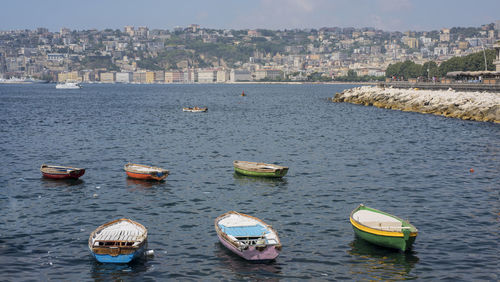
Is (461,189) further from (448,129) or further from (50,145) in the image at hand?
(50,145)

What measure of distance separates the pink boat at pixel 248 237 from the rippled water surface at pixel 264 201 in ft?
1.31

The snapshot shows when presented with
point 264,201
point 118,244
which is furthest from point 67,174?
point 118,244

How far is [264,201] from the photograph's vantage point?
27938mm

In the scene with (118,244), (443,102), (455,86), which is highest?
(455,86)

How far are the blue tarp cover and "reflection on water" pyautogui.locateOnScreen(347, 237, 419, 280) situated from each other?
3.25 m

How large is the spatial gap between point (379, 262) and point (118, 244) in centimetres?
893

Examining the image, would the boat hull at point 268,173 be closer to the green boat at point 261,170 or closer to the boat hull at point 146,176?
the green boat at point 261,170

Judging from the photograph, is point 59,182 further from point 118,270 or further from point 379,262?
point 379,262

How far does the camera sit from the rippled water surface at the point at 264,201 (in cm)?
1927

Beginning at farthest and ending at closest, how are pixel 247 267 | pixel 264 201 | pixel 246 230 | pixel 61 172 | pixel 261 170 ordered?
1. pixel 261 170
2. pixel 61 172
3. pixel 264 201
4. pixel 246 230
5. pixel 247 267

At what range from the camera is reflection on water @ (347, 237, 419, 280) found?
730 inches

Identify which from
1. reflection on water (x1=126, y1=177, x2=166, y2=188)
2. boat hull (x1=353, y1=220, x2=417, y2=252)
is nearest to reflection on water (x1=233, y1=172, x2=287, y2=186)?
reflection on water (x1=126, y1=177, x2=166, y2=188)

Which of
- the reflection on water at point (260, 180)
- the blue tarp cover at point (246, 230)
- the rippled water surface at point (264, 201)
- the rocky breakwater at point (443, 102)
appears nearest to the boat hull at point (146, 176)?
the rippled water surface at point (264, 201)

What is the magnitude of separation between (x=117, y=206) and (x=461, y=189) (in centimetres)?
1757
